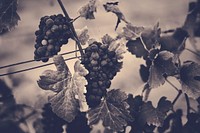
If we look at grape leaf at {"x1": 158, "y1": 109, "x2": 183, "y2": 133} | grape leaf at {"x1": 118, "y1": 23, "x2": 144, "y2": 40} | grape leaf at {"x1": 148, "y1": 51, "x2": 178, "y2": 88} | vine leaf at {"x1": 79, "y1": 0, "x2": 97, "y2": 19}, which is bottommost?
grape leaf at {"x1": 158, "y1": 109, "x2": 183, "y2": 133}

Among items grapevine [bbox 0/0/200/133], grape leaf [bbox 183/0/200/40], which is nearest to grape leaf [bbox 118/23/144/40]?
grapevine [bbox 0/0/200/133]

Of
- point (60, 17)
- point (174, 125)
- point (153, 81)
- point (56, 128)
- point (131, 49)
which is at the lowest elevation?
point (174, 125)

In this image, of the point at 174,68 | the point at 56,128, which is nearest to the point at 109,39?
the point at 174,68

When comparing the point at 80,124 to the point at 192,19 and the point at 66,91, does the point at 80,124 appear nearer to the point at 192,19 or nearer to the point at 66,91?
the point at 66,91

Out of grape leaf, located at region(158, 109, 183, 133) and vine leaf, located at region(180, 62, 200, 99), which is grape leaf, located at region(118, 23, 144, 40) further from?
grape leaf, located at region(158, 109, 183, 133)

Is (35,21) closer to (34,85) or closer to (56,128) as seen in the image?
(34,85)

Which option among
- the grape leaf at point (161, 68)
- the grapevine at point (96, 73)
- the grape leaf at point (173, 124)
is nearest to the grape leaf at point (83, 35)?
the grapevine at point (96, 73)
